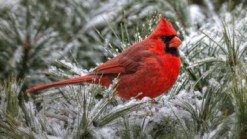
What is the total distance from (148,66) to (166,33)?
18cm

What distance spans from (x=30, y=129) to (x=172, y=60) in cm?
117

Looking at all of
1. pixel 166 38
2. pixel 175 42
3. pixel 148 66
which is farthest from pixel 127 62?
pixel 175 42

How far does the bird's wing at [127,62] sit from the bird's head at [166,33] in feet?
0.31

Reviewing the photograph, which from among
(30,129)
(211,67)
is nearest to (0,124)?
(30,129)

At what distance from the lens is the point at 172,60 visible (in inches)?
106

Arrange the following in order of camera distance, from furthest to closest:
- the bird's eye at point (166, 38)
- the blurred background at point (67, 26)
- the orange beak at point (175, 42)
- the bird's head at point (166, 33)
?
1. the blurred background at point (67, 26)
2. the bird's eye at point (166, 38)
3. the bird's head at point (166, 33)
4. the orange beak at point (175, 42)

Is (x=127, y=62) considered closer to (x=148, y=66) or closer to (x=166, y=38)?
(x=148, y=66)

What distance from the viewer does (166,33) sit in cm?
276

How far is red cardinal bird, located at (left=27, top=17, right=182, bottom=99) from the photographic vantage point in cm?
256

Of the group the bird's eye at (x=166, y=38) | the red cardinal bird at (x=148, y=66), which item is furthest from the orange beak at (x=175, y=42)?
the bird's eye at (x=166, y=38)

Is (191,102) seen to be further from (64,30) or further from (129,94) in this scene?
(64,30)

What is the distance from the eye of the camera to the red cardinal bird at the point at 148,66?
256 cm

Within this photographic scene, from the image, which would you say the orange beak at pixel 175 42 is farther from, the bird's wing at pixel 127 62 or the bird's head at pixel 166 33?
the bird's wing at pixel 127 62

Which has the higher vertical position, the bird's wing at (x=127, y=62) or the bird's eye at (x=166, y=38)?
the bird's eye at (x=166, y=38)
